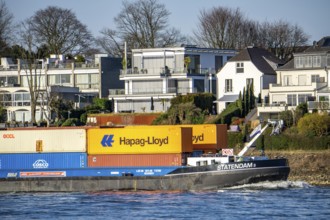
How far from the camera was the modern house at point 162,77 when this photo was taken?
105m

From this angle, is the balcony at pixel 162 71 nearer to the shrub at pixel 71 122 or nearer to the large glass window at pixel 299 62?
the shrub at pixel 71 122

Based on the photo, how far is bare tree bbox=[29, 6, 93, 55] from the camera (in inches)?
5256

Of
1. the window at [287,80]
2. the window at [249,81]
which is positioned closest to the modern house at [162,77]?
the window at [249,81]

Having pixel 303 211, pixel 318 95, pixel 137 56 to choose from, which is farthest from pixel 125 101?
pixel 303 211

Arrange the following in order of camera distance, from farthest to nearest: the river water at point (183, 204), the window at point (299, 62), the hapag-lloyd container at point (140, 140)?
the window at point (299, 62), the hapag-lloyd container at point (140, 140), the river water at point (183, 204)

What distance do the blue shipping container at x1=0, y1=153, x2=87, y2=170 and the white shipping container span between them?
1.04 ft

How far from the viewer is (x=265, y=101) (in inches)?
3797

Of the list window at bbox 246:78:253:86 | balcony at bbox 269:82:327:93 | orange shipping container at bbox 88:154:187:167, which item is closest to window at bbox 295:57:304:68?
balcony at bbox 269:82:327:93

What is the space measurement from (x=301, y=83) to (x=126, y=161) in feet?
104

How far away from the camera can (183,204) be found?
60.0 meters

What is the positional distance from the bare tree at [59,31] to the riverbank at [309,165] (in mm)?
57261

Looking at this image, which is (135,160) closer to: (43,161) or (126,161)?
(126,161)

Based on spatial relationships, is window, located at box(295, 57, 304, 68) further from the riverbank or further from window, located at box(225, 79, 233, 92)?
the riverbank

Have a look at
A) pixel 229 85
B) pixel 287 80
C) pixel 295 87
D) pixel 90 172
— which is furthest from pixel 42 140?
pixel 229 85
